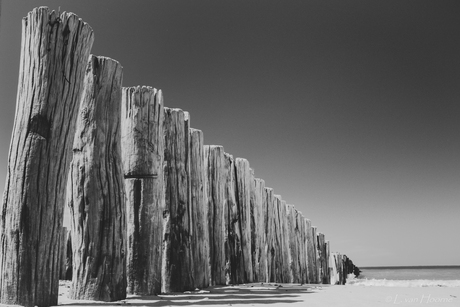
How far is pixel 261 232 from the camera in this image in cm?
941

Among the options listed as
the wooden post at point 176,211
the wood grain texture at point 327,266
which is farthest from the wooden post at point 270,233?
the wood grain texture at point 327,266

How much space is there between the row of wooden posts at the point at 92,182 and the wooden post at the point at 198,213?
1 centimetres

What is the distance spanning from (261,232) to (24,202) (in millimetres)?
6537

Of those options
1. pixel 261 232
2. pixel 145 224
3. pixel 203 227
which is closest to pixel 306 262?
pixel 261 232

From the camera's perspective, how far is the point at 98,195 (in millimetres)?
4035

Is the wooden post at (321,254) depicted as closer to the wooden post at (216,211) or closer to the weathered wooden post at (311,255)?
the weathered wooden post at (311,255)

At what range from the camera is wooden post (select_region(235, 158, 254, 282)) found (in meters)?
7.98

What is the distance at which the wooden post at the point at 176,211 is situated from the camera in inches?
208

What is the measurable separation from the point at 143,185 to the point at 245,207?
3.82 metres

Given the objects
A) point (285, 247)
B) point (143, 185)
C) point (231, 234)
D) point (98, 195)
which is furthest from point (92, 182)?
point (285, 247)

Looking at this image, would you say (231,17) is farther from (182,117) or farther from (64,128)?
(64,128)

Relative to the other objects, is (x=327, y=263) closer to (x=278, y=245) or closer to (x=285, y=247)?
(x=285, y=247)

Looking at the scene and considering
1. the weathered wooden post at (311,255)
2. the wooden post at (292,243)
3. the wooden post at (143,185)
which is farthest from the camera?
the weathered wooden post at (311,255)

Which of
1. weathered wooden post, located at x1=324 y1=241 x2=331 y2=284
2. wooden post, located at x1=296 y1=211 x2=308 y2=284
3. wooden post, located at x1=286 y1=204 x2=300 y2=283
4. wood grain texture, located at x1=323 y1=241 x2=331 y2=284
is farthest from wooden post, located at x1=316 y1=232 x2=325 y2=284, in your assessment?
wooden post, located at x1=286 y1=204 x2=300 y2=283
